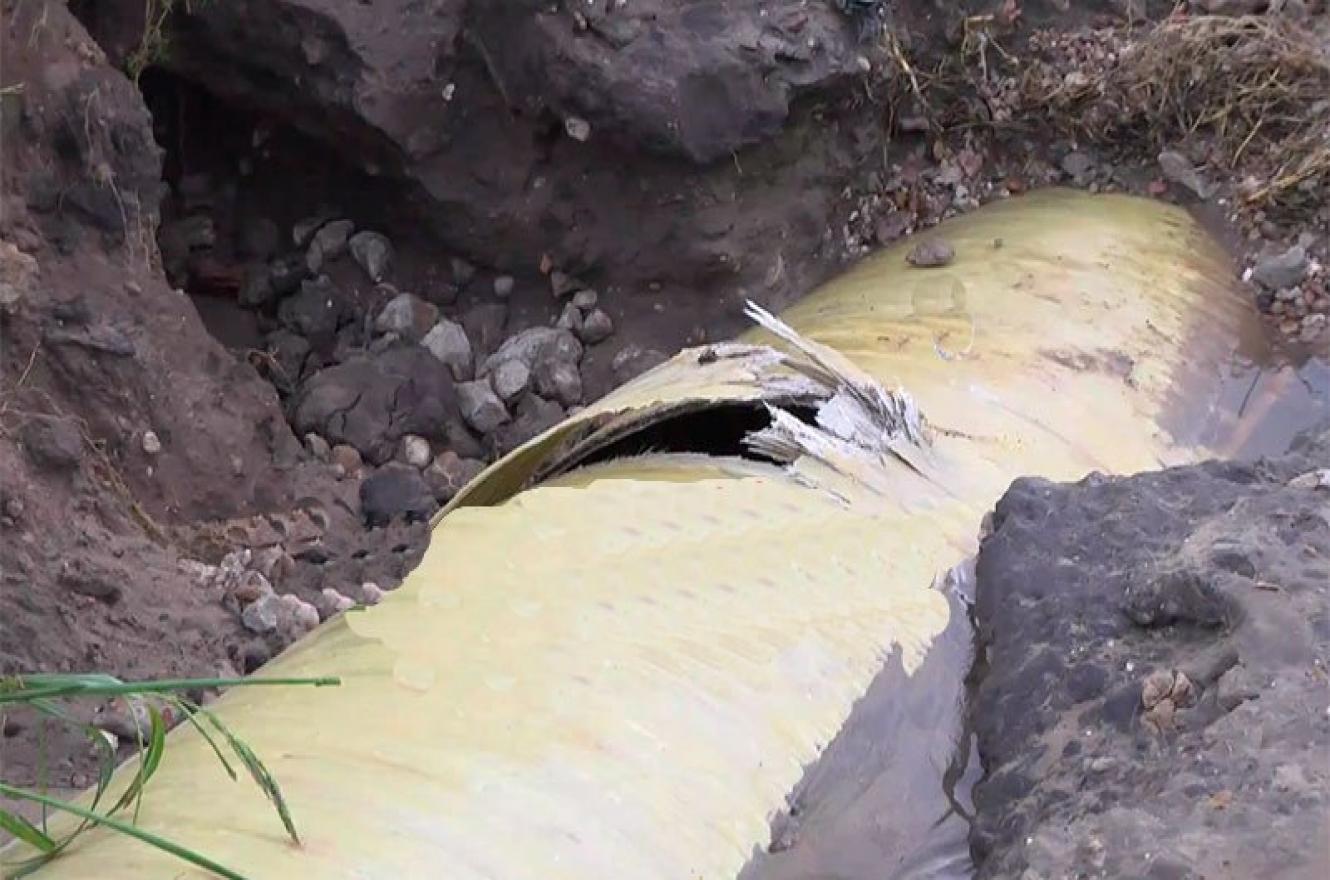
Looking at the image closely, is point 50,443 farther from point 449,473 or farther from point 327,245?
point 327,245

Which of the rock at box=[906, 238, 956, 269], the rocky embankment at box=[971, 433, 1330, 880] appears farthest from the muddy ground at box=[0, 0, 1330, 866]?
the rocky embankment at box=[971, 433, 1330, 880]

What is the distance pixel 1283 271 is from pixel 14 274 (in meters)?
2.15

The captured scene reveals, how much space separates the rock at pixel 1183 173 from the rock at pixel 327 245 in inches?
64.6

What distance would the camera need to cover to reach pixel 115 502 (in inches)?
83.7

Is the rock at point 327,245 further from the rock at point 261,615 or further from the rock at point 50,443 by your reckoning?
the rock at point 261,615

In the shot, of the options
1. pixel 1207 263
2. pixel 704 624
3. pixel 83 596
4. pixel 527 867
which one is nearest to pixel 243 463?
pixel 83 596

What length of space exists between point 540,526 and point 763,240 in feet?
4.67

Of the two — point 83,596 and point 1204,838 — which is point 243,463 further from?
point 1204,838

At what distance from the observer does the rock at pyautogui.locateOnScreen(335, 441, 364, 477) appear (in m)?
2.55

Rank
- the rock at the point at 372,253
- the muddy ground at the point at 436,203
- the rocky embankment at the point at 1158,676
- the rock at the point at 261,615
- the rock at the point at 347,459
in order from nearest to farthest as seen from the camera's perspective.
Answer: the rocky embankment at the point at 1158,676
the rock at the point at 261,615
the muddy ground at the point at 436,203
the rock at the point at 347,459
the rock at the point at 372,253

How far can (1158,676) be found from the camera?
1.25 metres

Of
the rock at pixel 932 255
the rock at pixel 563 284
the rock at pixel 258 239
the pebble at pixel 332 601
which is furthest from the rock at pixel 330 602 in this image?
the rock at pixel 932 255

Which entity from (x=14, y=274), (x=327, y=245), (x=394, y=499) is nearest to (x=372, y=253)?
(x=327, y=245)

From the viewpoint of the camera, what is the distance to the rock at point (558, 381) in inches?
106
